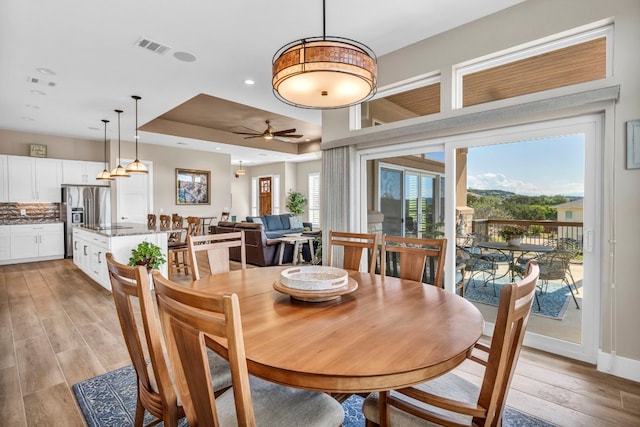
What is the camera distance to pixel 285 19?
2.91 metres

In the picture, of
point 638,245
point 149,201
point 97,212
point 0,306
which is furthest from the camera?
point 149,201

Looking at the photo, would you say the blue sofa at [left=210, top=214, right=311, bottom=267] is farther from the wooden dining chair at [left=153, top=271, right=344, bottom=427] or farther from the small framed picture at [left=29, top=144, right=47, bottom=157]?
the wooden dining chair at [left=153, top=271, right=344, bottom=427]

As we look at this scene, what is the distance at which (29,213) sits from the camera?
Answer: 7168mm

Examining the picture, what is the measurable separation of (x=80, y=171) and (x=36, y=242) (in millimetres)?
1763

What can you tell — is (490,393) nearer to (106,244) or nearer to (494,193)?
(494,193)

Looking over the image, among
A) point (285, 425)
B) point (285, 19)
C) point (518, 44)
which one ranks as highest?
point (285, 19)

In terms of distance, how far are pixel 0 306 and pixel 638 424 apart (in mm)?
6122

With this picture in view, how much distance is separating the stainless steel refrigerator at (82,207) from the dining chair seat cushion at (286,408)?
7.20m

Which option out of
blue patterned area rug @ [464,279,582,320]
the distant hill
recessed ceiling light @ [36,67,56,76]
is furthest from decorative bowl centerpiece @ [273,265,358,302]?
recessed ceiling light @ [36,67,56,76]

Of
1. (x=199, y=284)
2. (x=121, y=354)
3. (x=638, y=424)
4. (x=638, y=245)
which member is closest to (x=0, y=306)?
(x=121, y=354)

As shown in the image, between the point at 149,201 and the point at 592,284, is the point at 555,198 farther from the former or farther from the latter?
the point at 149,201

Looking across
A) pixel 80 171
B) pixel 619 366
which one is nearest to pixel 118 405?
pixel 619 366

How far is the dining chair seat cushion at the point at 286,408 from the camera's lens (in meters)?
1.22

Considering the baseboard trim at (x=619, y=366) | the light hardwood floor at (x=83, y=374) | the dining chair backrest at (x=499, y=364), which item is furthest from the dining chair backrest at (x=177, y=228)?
the baseboard trim at (x=619, y=366)
